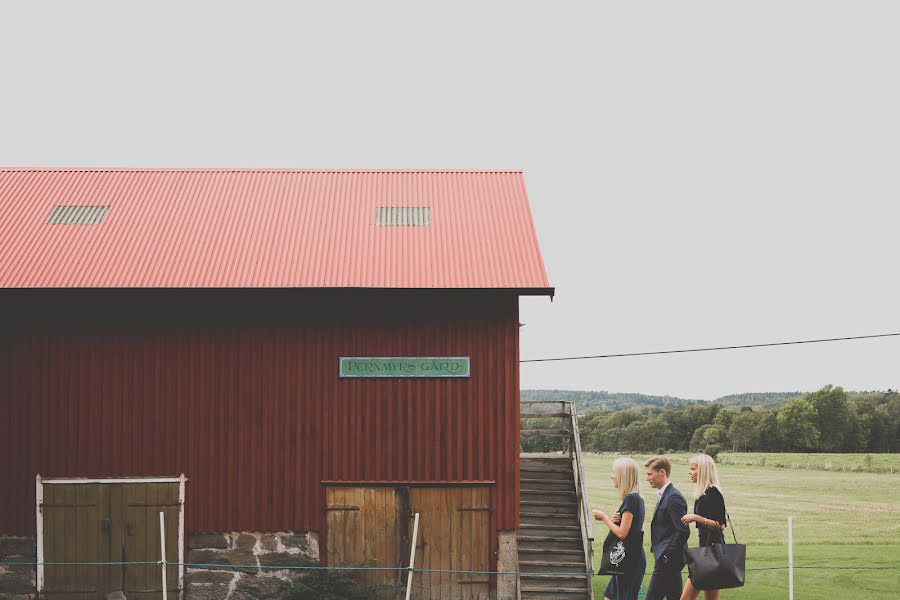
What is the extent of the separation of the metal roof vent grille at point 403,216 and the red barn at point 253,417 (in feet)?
4.80

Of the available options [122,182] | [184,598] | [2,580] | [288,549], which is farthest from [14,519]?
[122,182]

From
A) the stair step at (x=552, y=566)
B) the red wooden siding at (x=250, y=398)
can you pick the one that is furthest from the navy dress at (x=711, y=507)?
the stair step at (x=552, y=566)

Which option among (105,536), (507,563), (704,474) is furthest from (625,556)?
(105,536)

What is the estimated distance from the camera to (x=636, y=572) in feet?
25.0

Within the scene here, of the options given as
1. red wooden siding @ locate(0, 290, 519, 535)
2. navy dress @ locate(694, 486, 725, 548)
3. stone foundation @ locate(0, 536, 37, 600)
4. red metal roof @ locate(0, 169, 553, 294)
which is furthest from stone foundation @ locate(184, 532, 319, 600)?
navy dress @ locate(694, 486, 725, 548)

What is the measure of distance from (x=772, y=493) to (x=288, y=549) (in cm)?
3576

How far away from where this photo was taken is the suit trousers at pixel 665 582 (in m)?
7.89

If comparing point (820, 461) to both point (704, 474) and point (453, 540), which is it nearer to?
point (453, 540)

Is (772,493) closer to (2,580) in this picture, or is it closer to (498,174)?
(498,174)

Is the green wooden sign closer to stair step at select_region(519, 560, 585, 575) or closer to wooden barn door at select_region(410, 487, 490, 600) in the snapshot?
wooden barn door at select_region(410, 487, 490, 600)

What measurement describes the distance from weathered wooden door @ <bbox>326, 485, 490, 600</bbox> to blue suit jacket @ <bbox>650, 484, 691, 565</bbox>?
569cm

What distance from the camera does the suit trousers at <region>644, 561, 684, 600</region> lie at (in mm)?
7887

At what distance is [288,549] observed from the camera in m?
13.2

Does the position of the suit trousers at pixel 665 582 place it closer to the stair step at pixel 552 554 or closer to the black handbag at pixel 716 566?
the black handbag at pixel 716 566
